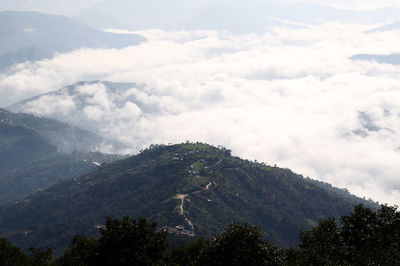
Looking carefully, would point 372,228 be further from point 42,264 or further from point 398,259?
point 42,264

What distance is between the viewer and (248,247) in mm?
87750

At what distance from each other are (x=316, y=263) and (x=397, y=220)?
3629cm

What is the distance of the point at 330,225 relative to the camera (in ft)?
349

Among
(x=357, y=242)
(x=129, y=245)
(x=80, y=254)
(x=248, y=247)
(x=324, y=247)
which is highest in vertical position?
A: (x=248, y=247)

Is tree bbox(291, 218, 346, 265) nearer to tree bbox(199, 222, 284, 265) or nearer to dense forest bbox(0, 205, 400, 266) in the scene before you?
dense forest bbox(0, 205, 400, 266)

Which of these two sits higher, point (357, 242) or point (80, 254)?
point (357, 242)

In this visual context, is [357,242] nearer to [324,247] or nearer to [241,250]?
[324,247]

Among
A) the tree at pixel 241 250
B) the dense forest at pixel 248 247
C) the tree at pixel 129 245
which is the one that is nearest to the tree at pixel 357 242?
the dense forest at pixel 248 247

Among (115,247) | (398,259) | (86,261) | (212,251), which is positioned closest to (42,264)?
(86,261)

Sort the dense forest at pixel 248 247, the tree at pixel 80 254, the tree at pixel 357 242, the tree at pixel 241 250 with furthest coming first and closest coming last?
the tree at pixel 80 254
the dense forest at pixel 248 247
the tree at pixel 357 242
the tree at pixel 241 250

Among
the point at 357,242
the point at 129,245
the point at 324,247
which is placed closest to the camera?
the point at 129,245

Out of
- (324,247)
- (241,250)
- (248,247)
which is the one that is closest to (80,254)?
(241,250)

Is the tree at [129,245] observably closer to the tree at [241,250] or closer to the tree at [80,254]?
the tree at [80,254]

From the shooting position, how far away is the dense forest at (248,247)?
284 ft
